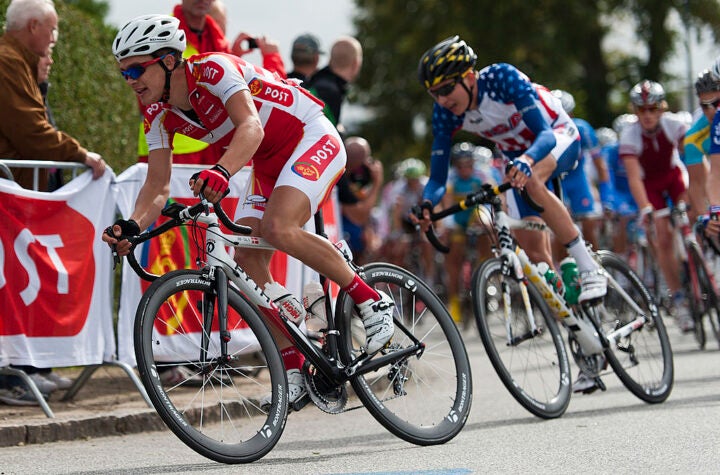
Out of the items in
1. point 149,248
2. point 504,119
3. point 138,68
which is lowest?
point 149,248

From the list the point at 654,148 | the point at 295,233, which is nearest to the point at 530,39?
the point at 654,148

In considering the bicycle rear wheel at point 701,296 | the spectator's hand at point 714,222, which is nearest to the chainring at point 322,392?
the spectator's hand at point 714,222

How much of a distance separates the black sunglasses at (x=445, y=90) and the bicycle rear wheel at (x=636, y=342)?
4.69 feet

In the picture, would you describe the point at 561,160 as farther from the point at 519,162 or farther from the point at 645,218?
the point at 645,218

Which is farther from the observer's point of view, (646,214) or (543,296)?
(646,214)

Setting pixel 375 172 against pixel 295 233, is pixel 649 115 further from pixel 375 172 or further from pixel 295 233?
pixel 295 233

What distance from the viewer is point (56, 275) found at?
24.2ft

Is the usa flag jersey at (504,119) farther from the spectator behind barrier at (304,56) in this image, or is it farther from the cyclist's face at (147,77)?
the spectator behind barrier at (304,56)

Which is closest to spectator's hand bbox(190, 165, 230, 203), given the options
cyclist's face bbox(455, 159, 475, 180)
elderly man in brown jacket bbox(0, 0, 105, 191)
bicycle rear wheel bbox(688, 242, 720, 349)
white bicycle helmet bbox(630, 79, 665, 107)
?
elderly man in brown jacket bbox(0, 0, 105, 191)

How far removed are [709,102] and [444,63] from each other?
240 centimetres

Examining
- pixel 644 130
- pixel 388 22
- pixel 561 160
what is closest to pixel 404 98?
pixel 388 22

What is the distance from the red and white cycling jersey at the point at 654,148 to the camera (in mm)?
12171

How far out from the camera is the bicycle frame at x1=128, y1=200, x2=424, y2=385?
559 centimetres

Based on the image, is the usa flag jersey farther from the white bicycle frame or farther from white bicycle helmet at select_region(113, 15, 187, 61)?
white bicycle helmet at select_region(113, 15, 187, 61)
